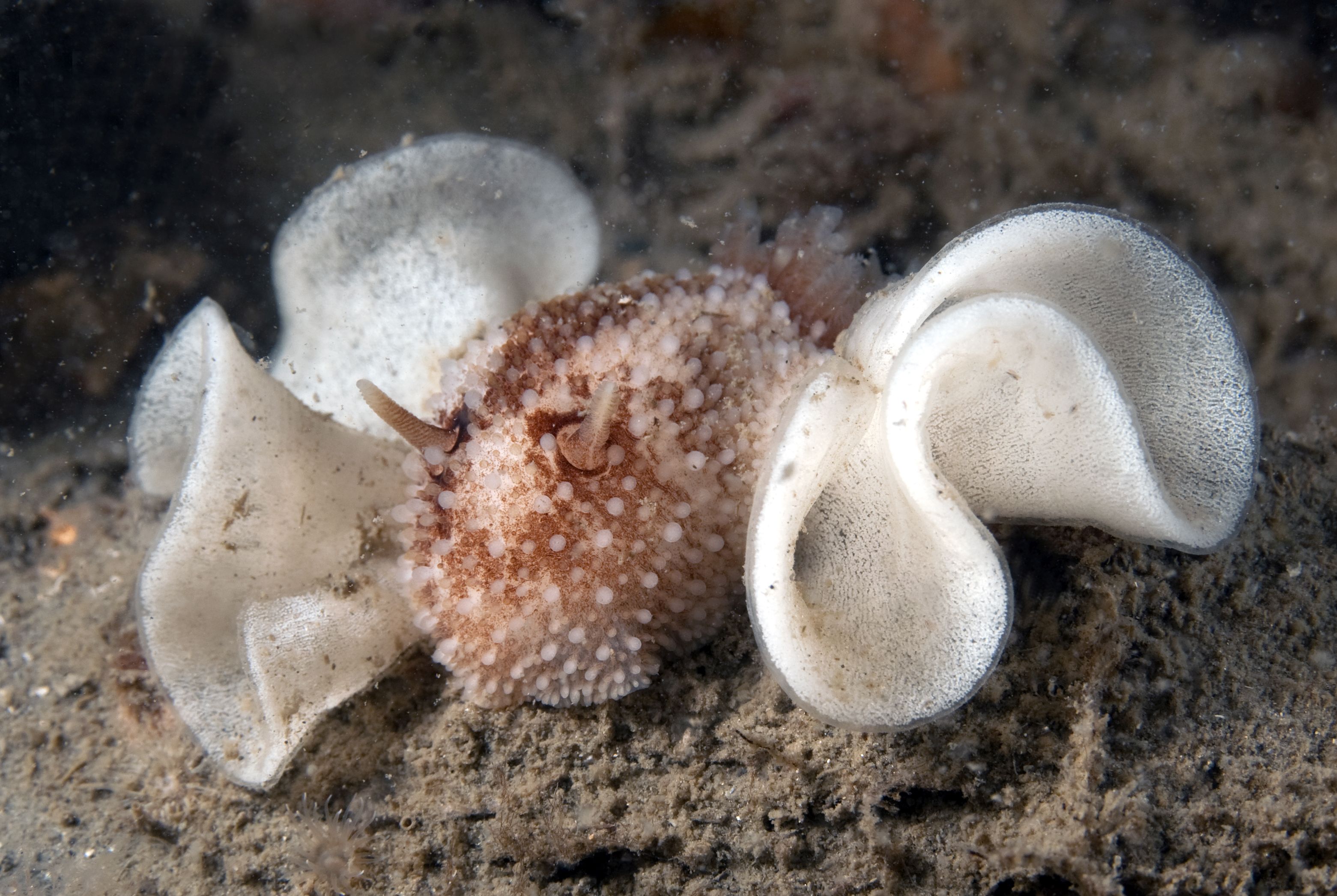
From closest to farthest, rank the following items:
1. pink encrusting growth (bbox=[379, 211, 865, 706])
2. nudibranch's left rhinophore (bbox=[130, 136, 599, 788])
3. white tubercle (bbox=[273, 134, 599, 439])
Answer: pink encrusting growth (bbox=[379, 211, 865, 706]) → nudibranch's left rhinophore (bbox=[130, 136, 599, 788]) → white tubercle (bbox=[273, 134, 599, 439])

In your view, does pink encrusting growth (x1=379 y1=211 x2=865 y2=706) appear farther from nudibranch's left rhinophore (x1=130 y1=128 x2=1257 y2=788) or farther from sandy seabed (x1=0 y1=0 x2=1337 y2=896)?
sandy seabed (x1=0 y1=0 x2=1337 y2=896)

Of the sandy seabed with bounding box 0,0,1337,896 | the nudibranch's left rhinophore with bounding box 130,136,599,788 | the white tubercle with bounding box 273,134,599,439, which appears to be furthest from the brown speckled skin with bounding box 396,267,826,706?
the white tubercle with bounding box 273,134,599,439

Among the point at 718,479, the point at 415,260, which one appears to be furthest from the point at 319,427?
the point at 718,479

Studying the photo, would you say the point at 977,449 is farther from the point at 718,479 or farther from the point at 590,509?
the point at 590,509

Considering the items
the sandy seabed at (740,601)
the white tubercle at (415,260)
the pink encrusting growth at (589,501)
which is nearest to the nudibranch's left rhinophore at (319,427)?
the white tubercle at (415,260)

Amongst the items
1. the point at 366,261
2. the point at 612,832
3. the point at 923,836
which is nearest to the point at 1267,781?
the point at 923,836

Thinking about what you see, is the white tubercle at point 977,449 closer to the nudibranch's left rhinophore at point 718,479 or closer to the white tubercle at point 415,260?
the nudibranch's left rhinophore at point 718,479

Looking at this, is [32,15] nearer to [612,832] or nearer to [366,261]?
[366,261]
